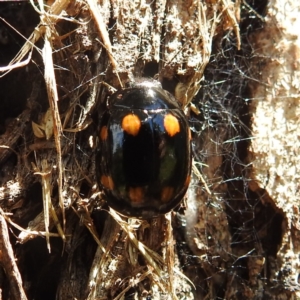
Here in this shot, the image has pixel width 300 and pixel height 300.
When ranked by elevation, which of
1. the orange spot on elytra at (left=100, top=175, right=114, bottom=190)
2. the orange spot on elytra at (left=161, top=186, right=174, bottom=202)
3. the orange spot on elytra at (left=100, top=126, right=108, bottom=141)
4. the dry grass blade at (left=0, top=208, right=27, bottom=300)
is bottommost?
the dry grass blade at (left=0, top=208, right=27, bottom=300)

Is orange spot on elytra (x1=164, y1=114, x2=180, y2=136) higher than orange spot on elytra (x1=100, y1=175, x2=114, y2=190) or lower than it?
higher

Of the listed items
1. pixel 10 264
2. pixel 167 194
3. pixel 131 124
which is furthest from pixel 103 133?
pixel 10 264

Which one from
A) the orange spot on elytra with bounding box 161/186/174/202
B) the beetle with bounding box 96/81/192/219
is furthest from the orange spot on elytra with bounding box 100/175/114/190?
the orange spot on elytra with bounding box 161/186/174/202

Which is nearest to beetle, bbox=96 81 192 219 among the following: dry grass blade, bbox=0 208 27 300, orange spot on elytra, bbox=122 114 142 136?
orange spot on elytra, bbox=122 114 142 136

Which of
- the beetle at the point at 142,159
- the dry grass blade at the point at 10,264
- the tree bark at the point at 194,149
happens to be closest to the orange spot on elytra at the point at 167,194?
the beetle at the point at 142,159

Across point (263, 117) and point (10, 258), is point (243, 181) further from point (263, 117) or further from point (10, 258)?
point (10, 258)

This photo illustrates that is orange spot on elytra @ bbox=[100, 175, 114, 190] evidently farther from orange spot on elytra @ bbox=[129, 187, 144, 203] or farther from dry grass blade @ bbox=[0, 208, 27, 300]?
dry grass blade @ bbox=[0, 208, 27, 300]

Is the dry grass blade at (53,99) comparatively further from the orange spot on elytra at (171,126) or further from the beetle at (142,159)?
the orange spot on elytra at (171,126)

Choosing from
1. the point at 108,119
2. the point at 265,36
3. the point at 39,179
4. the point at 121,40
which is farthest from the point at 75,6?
the point at 265,36
